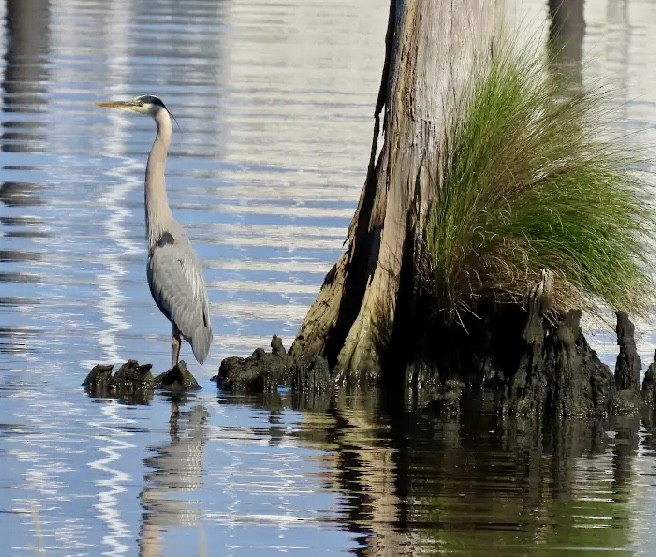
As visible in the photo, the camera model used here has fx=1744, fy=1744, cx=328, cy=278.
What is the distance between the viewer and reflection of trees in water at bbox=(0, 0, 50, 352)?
11.5m

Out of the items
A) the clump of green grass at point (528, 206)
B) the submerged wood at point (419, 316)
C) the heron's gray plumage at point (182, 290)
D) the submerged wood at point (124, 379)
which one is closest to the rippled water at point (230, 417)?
the submerged wood at point (124, 379)

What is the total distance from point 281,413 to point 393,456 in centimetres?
102

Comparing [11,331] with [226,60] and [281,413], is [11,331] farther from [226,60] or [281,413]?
[226,60]

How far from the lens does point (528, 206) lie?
9031mm

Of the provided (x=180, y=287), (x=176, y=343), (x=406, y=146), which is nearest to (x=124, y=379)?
(x=176, y=343)

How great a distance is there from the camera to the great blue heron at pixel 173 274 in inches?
392

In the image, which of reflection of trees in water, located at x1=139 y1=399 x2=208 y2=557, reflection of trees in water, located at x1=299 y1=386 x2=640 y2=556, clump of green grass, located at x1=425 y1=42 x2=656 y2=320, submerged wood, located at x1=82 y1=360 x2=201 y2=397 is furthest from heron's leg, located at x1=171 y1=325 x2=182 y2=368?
clump of green grass, located at x1=425 y1=42 x2=656 y2=320

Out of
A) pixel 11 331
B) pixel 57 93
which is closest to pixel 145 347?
pixel 11 331

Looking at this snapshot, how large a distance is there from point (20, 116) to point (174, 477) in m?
13.9

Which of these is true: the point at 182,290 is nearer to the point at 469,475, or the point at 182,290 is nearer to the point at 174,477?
the point at 174,477

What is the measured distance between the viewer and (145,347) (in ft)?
34.7

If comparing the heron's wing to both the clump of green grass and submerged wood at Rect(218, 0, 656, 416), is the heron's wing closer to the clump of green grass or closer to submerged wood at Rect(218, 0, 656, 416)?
submerged wood at Rect(218, 0, 656, 416)

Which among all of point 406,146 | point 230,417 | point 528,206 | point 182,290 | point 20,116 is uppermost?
point 20,116

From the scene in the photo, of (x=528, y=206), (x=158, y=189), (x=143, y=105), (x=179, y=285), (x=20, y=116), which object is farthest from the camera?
(x=20, y=116)
